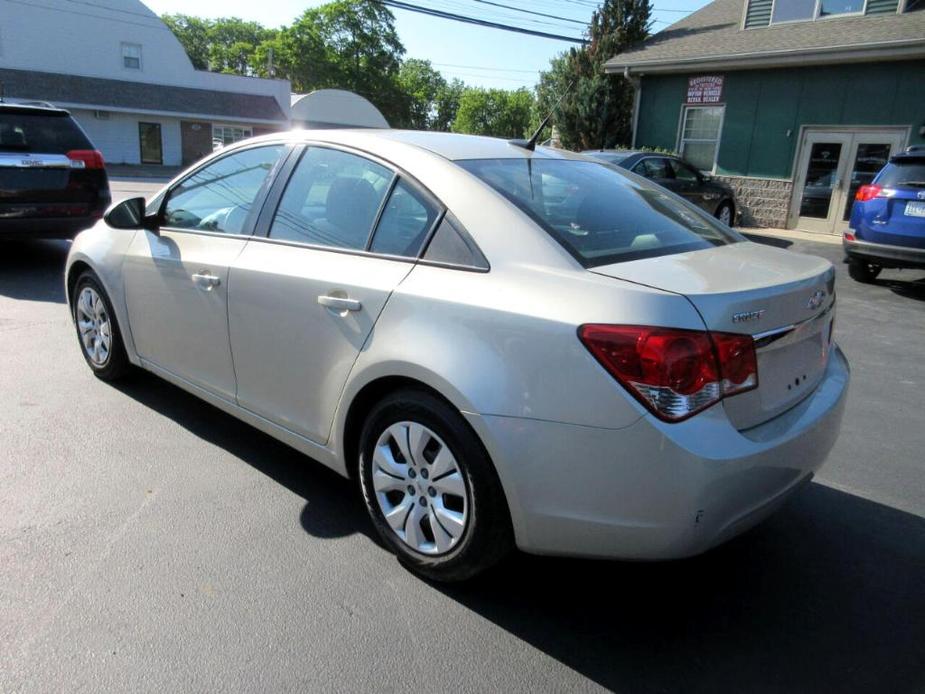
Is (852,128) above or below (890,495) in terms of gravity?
above

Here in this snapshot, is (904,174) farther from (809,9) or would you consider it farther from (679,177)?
(809,9)

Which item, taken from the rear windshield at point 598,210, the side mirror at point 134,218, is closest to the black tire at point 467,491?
the rear windshield at point 598,210

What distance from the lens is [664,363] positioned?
6.54ft

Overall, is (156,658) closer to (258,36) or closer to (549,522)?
(549,522)

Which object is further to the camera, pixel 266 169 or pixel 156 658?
pixel 266 169

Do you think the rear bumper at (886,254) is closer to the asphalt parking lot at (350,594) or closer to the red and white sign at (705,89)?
the asphalt parking lot at (350,594)

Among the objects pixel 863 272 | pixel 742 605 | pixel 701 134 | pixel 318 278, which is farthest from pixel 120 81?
pixel 742 605

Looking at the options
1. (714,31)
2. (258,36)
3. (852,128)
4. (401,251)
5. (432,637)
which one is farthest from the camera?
(258,36)

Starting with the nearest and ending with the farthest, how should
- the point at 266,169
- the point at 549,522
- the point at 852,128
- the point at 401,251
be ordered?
the point at 549,522 → the point at 401,251 → the point at 266,169 → the point at 852,128

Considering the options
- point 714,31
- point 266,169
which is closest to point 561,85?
point 714,31

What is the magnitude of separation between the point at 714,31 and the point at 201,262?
17.1m

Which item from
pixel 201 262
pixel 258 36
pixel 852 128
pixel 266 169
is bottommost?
pixel 201 262

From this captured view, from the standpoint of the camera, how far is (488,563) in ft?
8.02

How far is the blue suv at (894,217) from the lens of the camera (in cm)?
789
